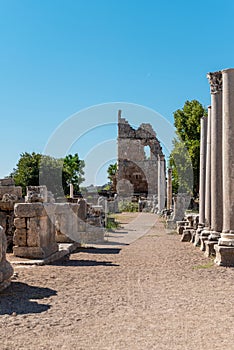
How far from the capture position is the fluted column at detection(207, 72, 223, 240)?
1155cm

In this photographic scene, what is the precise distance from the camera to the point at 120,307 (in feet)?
20.0

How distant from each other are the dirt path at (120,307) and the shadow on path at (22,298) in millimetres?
13

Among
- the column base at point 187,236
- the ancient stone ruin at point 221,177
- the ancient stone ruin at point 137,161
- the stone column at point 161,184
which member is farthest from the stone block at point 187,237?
the ancient stone ruin at point 137,161

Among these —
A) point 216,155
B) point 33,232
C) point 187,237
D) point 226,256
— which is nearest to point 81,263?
point 33,232

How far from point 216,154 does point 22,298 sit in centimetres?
692

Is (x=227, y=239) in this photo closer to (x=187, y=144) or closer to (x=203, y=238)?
(x=203, y=238)

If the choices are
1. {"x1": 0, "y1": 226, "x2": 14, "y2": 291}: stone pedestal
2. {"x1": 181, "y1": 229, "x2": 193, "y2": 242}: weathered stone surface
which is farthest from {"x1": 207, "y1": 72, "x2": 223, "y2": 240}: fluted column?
{"x1": 0, "y1": 226, "x2": 14, "y2": 291}: stone pedestal

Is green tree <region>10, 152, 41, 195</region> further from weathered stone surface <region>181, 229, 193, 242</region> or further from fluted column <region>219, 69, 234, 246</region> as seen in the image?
fluted column <region>219, 69, 234, 246</region>

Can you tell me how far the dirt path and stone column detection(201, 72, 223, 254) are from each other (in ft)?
5.12

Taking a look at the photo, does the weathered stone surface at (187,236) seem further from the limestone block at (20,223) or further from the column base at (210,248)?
the limestone block at (20,223)

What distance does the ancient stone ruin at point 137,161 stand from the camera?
51375 millimetres

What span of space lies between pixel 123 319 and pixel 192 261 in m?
5.24

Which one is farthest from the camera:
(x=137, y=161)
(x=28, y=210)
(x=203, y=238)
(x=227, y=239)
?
(x=137, y=161)

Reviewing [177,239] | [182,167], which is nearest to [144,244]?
[177,239]
